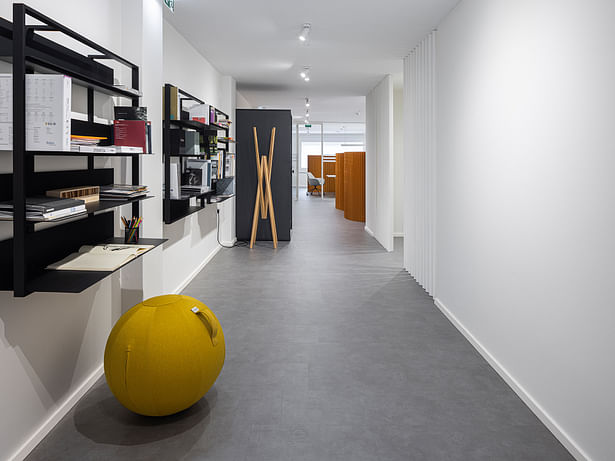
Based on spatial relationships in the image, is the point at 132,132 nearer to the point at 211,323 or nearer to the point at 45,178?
the point at 45,178

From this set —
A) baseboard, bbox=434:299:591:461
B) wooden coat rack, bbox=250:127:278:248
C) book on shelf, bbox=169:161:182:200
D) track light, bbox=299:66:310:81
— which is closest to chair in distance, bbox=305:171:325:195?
wooden coat rack, bbox=250:127:278:248

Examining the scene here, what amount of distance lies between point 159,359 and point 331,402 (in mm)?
927

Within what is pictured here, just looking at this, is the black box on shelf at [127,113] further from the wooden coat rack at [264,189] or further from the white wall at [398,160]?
the white wall at [398,160]

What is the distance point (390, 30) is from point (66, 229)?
350 centimetres

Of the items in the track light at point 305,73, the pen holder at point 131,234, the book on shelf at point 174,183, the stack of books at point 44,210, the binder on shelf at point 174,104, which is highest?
the track light at point 305,73

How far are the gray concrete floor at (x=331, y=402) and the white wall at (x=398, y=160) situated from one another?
14.6ft

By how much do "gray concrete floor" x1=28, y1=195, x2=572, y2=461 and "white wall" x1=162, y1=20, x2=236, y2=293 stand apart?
0.55m

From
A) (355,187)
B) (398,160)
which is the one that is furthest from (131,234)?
(355,187)

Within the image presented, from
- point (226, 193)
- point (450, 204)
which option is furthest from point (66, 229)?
point (226, 193)

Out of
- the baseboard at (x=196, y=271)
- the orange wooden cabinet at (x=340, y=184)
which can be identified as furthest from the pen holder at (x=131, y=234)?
the orange wooden cabinet at (x=340, y=184)

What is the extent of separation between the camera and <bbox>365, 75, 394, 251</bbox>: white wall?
730 centimetres

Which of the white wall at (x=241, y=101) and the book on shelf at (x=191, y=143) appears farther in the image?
the white wall at (x=241, y=101)

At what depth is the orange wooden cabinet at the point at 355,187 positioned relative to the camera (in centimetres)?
1068

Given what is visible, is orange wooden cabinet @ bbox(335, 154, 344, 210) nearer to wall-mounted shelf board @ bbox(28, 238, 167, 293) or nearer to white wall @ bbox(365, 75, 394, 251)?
white wall @ bbox(365, 75, 394, 251)
